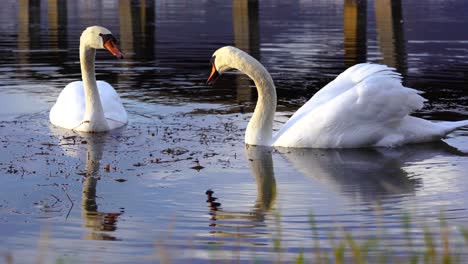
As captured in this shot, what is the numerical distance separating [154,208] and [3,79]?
8.39 meters

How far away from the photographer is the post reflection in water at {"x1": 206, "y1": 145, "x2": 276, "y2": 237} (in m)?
7.27

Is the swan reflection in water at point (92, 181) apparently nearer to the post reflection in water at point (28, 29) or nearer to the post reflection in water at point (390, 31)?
the post reflection in water at point (28, 29)

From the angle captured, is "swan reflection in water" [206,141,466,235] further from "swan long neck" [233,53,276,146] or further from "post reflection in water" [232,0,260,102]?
"post reflection in water" [232,0,260,102]

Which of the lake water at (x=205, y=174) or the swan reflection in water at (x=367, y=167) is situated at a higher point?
the lake water at (x=205, y=174)

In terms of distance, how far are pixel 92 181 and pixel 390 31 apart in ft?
45.0

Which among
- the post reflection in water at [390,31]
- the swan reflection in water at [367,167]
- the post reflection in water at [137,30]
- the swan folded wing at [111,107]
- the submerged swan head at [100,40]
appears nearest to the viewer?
the swan reflection in water at [367,167]

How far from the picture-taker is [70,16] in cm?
3238

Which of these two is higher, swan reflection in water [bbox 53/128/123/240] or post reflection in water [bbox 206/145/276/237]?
swan reflection in water [bbox 53/128/123/240]

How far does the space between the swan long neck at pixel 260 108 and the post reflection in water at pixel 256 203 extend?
29 centimetres

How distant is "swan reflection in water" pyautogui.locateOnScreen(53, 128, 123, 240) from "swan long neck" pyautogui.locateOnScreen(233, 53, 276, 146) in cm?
139

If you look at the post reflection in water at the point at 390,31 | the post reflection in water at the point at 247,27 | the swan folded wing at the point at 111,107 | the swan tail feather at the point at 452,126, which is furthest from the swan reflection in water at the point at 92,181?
the post reflection in water at the point at 247,27

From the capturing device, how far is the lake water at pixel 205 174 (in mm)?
6789

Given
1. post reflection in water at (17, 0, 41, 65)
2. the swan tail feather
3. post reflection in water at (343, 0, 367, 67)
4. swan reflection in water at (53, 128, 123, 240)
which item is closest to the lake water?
swan reflection in water at (53, 128, 123, 240)

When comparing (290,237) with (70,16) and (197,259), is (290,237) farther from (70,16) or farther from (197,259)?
(70,16)
